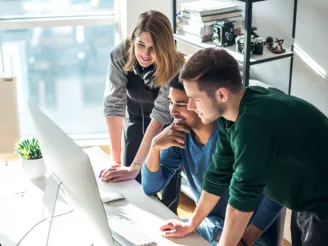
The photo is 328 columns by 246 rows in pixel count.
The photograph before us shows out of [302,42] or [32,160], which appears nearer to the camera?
[32,160]

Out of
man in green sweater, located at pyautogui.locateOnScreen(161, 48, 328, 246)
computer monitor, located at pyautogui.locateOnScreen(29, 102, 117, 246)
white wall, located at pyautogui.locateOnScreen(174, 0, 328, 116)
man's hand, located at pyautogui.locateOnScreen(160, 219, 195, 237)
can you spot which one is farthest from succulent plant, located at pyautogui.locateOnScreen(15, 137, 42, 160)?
white wall, located at pyautogui.locateOnScreen(174, 0, 328, 116)

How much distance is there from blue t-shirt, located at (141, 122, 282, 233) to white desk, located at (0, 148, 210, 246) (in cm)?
9

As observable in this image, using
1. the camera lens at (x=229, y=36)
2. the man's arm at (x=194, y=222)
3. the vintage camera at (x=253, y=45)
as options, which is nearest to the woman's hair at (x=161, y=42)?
the vintage camera at (x=253, y=45)

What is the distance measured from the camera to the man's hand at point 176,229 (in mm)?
2084

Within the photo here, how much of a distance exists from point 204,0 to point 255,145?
1968mm

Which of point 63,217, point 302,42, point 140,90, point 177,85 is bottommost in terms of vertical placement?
point 63,217

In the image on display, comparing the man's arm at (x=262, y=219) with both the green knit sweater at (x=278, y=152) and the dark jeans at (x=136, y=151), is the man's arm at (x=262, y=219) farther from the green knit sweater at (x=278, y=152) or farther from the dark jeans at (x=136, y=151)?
the dark jeans at (x=136, y=151)

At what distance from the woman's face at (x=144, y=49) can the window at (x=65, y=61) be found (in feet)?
5.20

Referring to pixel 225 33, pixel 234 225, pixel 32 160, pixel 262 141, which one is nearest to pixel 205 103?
pixel 262 141

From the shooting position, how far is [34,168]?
2.50m

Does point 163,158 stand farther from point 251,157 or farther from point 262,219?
point 251,157

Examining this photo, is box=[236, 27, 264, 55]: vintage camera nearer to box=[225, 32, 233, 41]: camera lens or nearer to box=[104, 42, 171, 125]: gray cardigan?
Result: box=[225, 32, 233, 41]: camera lens

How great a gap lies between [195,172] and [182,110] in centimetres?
26

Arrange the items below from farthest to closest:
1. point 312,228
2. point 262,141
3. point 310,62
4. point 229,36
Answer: point 229,36, point 310,62, point 312,228, point 262,141
